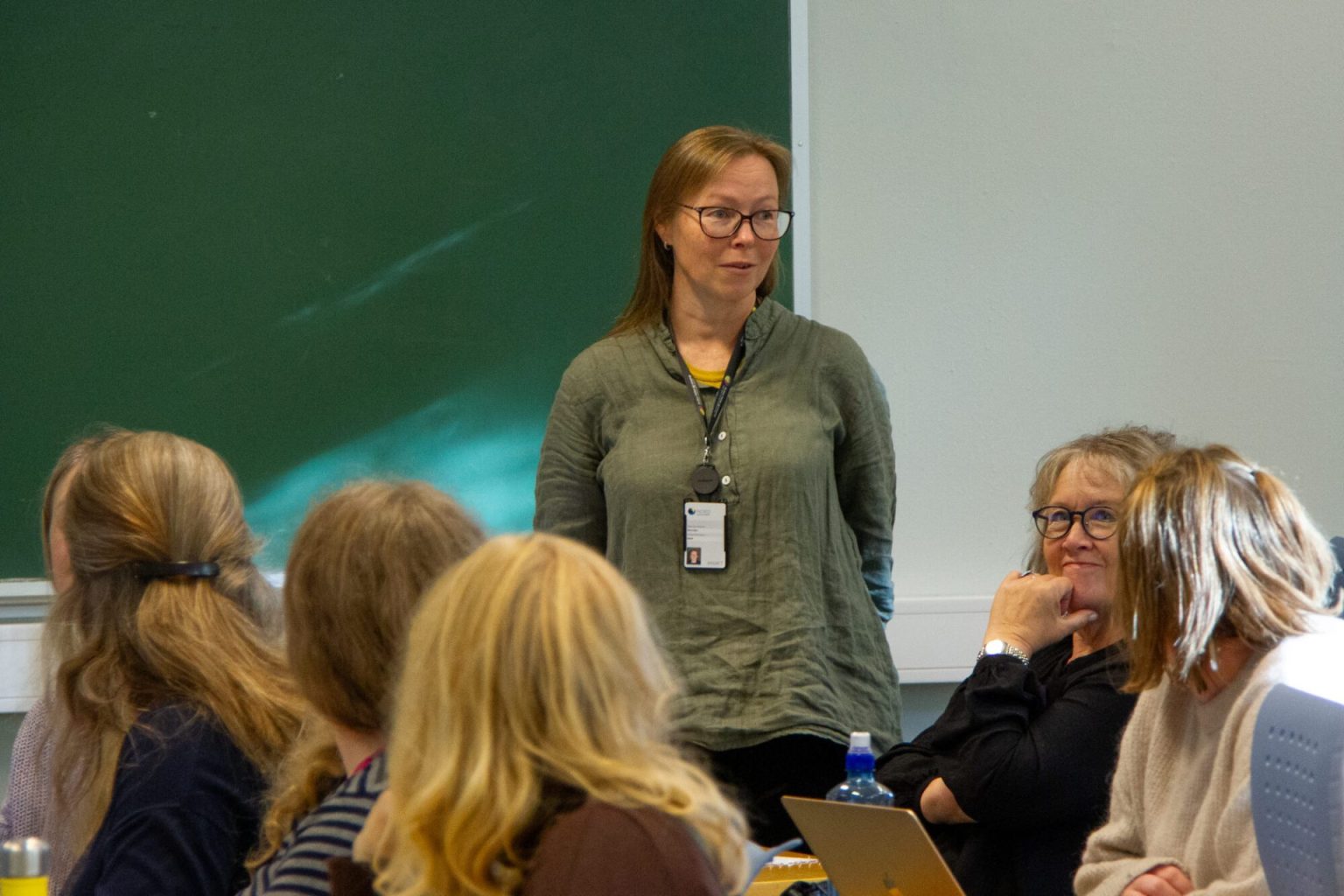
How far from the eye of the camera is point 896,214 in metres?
3.76

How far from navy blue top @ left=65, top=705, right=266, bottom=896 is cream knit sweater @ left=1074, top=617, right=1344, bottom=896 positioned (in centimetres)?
109

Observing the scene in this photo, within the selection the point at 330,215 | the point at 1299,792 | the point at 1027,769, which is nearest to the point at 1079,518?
the point at 1027,769

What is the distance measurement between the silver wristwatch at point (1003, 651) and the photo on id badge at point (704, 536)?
51 cm

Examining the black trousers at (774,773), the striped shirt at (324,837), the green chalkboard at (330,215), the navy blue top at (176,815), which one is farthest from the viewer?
the green chalkboard at (330,215)

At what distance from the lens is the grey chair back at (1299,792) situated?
1.22 metres

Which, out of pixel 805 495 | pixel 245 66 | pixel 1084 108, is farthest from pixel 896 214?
pixel 245 66

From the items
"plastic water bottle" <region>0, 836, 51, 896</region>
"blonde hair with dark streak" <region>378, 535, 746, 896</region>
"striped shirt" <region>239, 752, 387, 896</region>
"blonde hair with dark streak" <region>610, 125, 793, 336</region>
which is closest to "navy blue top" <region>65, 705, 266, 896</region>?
"striped shirt" <region>239, 752, 387, 896</region>

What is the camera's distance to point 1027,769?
7.17 feet

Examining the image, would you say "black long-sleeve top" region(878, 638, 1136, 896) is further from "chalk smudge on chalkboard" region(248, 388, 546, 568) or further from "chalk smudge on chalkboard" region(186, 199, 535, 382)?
"chalk smudge on chalkboard" region(186, 199, 535, 382)

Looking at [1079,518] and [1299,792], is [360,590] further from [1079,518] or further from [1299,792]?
[1079,518]

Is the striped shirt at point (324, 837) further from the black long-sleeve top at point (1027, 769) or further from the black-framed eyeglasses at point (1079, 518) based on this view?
the black-framed eyeglasses at point (1079, 518)

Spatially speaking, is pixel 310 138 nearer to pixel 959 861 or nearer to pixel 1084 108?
pixel 1084 108

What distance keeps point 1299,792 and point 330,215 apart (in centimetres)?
285

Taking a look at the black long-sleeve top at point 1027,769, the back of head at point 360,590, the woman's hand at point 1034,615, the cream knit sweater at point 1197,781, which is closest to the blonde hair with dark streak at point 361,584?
the back of head at point 360,590
